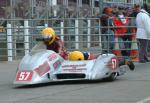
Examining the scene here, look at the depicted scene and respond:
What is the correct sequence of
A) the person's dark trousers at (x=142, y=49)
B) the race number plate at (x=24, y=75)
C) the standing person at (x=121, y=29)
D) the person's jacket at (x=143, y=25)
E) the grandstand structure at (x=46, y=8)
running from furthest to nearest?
the grandstand structure at (x=46, y=8), the standing person at (x=121, y=29), the person's dark trousers at (x=142, y=49), the person's jacket at (x=143, y=25), the race number plate at (x=24, y=75)

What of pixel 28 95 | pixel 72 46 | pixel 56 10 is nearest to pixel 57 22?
pixel 72 46

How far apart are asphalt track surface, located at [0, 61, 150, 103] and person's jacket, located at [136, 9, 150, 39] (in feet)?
10.4

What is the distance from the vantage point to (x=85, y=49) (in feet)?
59.5

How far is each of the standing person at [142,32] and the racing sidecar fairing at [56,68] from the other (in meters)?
4.50

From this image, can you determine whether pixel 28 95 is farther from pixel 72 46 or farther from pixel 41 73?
pixel 72 46

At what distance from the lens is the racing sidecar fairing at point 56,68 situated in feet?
36.4

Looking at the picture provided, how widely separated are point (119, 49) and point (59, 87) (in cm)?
610

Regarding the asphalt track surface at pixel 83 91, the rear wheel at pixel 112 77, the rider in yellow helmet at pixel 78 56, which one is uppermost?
the rider in yellow helmet at pixel 78 56

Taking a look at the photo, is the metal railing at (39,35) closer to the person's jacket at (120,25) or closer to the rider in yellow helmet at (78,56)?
the person's jacket at (120,25)

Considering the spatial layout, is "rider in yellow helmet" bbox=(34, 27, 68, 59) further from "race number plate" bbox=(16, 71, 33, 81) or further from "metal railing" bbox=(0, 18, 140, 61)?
"metal railing" bbox=(0, 18, 140, 61)

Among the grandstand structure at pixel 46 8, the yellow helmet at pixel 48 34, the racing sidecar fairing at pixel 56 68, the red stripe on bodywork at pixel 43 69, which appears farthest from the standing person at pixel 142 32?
the red stripe on bodywork at pixel 43 69

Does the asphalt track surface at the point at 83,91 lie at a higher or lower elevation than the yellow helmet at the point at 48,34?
lower

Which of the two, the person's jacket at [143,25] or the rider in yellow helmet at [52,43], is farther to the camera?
the person's jacket at [143,25]

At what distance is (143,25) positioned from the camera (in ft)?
52.9
